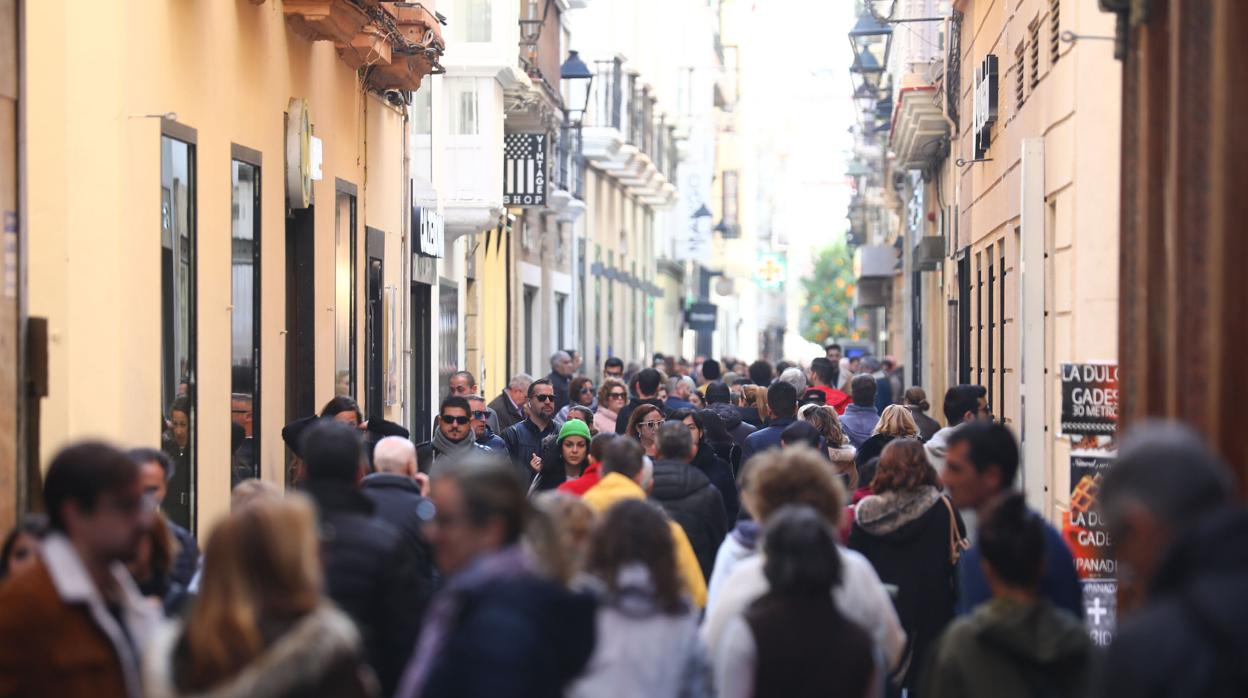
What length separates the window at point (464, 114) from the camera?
25.5m

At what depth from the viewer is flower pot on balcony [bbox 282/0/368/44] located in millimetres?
15000

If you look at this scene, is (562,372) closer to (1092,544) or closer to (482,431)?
(482,431)

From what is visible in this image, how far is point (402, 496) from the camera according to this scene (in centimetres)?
827

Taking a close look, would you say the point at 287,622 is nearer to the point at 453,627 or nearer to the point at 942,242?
the point at 453,627

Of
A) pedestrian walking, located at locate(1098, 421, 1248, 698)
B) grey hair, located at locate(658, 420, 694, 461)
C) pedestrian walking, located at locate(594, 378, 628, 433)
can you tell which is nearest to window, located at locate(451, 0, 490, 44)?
pedestrian walking, located at locate(594, 378, 628, 433)

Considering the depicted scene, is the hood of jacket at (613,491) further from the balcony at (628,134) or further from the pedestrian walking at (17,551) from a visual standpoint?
the balcony at (628,134)

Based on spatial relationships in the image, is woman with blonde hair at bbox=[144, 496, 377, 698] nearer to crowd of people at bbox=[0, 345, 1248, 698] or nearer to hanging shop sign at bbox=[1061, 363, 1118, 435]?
Answer: crowd of people at bbox=[0, 345, 1248, 698]

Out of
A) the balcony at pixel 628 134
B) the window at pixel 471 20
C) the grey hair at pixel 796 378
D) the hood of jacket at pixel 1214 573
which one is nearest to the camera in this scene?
the hood of jacket at pixel 1214 573

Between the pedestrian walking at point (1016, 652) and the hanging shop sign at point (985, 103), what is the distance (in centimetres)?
1290

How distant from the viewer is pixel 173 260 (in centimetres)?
1223

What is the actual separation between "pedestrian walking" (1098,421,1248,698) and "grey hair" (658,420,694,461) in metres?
5.62

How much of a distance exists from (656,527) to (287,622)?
165 centimetres

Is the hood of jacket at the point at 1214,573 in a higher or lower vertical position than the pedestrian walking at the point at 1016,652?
higher

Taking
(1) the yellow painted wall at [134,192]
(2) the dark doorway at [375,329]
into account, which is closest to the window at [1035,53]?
(1) the yellow painted wall at [134,192]
